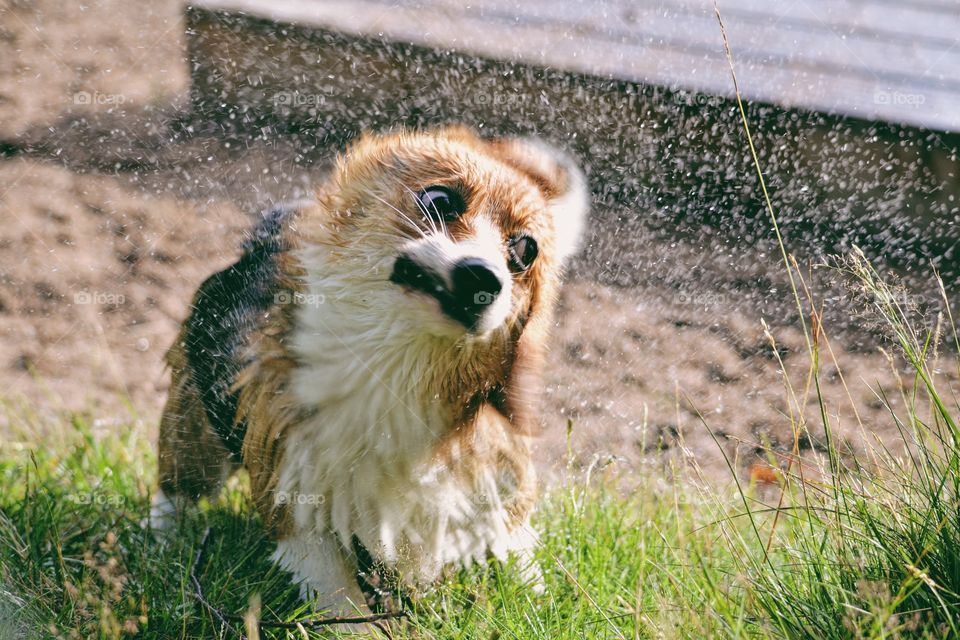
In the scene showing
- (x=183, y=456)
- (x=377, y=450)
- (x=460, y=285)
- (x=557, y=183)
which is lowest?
(x=183, y=456)

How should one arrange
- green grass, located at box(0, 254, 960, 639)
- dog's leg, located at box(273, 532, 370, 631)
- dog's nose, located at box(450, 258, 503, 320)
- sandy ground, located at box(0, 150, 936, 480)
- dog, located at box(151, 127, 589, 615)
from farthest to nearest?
sandy ground, located at box(0, 150, 936, 480) < dog's leg, located at box(273, 532, 370, 631) < dog, located at box(151, 127, 589, 615) < dog's nose, located at box(450, 258, 503, 320) < green grass, located at box(0, 254, 960, 639)

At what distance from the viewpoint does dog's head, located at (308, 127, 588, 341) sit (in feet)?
4.94

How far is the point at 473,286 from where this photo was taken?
147 cm

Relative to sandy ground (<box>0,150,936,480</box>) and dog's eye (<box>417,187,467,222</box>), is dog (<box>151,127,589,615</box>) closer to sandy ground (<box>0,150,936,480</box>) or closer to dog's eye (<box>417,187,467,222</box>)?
dog's eye (<box>417,187,467,222</box>)

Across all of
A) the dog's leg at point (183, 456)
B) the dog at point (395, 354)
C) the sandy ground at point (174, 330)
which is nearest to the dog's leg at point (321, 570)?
the dog at point (395, 354)

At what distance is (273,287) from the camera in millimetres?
1733

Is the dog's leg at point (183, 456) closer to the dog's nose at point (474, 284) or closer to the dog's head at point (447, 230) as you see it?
the dog's head at point (447, 230)

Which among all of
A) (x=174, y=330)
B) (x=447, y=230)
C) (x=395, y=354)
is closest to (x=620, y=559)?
(x=395, y=354)

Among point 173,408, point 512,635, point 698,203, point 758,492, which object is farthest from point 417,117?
point 512,635

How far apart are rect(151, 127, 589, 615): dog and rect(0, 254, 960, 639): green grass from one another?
0.49ft

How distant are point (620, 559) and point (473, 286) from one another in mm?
850

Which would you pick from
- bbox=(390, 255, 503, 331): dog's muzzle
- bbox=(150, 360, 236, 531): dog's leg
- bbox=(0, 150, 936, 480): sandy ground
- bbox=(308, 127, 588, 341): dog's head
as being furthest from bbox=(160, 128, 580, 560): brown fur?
bbox=(0, 150, 936, 480): sandy ground

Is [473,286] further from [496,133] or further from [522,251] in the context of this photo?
[496,133]

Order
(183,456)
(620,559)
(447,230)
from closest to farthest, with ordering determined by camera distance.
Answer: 1. (447,230)
2. (620,559)
3. (183,456)
